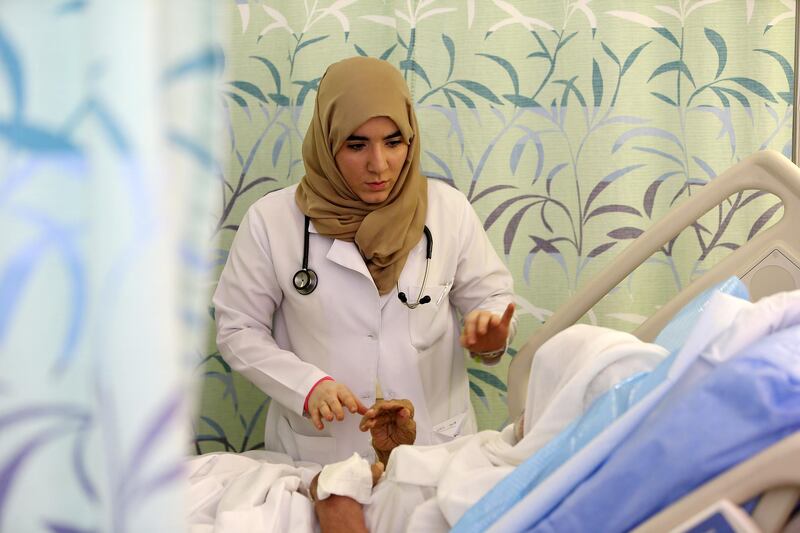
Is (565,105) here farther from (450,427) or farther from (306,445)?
(306,445)

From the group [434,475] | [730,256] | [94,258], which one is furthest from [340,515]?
[730,256]

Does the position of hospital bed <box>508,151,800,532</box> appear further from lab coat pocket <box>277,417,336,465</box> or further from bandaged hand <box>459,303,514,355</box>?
lab coat pocket <box>277,417,336,465</box>

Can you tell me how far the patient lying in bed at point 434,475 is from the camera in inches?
55.1

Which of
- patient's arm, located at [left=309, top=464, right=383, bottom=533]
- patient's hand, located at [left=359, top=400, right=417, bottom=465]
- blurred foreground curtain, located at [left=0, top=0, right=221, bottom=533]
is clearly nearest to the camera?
blurred foreground curtain, located at [left=0, top=0, right=221, bottom=533]

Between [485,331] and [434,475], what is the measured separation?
495mm

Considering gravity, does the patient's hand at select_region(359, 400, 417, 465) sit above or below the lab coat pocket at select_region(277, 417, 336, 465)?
above

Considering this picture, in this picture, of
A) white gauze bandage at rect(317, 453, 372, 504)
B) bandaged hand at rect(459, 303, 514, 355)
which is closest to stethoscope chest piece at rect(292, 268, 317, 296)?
bandaged hand at rect(459, 303, 514, 355)

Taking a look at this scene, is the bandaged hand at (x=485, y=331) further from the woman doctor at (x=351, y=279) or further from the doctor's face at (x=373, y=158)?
the doctor's face at (x=373, y=158)

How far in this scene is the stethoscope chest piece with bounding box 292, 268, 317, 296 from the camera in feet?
7.43

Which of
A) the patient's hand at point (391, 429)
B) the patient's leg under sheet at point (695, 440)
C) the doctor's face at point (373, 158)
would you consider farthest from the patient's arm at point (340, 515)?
the doctor's face at point (373, 158)

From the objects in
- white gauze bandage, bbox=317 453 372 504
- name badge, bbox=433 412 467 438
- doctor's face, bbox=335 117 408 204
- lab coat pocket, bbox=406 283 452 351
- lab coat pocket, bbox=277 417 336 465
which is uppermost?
doctor's face, bbox=335 117 408 204

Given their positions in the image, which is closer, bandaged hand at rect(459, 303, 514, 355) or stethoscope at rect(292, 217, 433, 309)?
bandaged hand at rect(459, 303, 514, 355)

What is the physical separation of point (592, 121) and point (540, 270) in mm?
474

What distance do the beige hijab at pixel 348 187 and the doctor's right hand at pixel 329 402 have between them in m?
0.33
